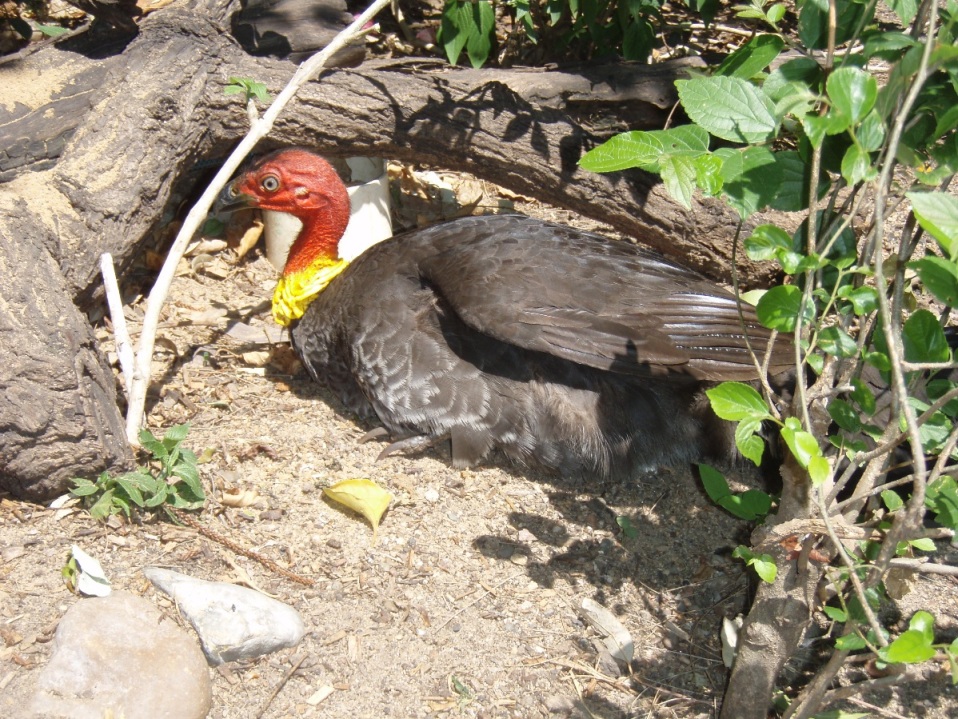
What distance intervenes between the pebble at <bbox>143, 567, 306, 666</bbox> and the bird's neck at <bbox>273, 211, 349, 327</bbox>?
1.59m

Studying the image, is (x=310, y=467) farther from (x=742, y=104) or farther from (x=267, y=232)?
(x=742, y=104)

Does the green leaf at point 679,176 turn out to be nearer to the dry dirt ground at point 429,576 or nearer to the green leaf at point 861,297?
the green leaf at point 861,297

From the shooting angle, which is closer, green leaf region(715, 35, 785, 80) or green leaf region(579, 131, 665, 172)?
green leaf region(579, 131, 665, 172)

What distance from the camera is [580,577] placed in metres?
3.16

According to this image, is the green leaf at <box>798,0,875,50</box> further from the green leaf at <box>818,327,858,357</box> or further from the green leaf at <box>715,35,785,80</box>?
the green leaf at <box>818,327,858,357</box>

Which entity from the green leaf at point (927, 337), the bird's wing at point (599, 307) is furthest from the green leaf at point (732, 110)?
the bird's wing at point (599, 307)

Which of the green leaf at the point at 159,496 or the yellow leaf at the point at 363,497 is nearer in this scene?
the green leaf at the point at 159,496

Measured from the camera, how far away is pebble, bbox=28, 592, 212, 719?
2.44 m

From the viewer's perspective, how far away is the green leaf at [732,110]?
1.83 meters

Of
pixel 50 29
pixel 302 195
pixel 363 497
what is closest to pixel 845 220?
pixel 363 497

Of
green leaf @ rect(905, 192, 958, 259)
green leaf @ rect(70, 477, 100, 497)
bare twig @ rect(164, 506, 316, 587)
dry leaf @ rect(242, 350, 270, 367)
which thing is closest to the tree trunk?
green leaf @ rect(70, 477, 100, 497)

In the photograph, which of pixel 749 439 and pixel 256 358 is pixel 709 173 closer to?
pixel 749 439

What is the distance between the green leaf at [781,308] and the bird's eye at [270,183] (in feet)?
8.64

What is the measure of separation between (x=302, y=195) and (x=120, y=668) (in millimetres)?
2205
